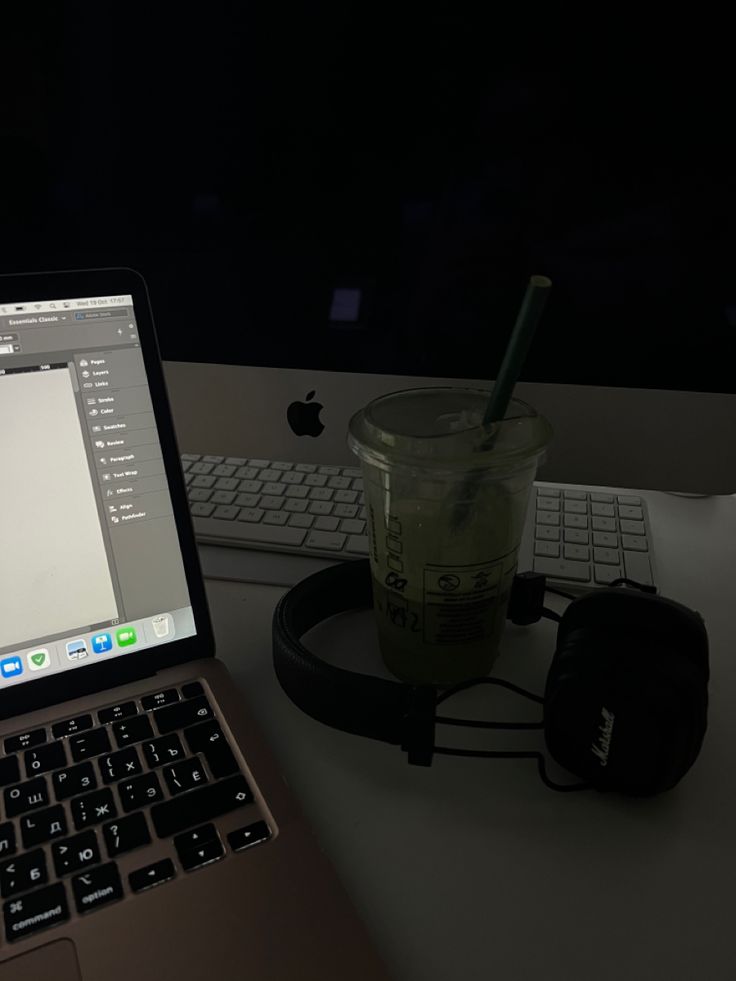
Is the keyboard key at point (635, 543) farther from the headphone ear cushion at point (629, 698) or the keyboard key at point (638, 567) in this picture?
the headphone ear cushion at point (629, 698)

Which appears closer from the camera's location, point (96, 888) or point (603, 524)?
point (96, 888)

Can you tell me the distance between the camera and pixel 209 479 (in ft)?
2.15

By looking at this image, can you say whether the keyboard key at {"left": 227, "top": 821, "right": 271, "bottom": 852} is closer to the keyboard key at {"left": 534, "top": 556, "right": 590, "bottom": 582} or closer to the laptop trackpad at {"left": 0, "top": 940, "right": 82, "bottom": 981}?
the laptop trackpad at {"left": 0, "top": 940, "right": 82, "bottom": 981}

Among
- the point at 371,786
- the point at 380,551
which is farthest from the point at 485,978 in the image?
the point at 380,551

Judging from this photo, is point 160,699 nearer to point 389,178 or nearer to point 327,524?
point 327,524

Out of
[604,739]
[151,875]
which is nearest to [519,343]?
[604,739]

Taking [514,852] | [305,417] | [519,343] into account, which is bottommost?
[514,852]

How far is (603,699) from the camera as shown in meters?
0.35

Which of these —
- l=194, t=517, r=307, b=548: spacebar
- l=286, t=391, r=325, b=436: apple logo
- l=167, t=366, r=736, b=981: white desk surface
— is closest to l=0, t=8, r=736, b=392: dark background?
l=286, t=391, r=325, b=436: apple logo

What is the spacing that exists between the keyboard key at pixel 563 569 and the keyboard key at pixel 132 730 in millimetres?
297

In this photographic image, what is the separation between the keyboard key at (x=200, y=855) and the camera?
1.05 feet

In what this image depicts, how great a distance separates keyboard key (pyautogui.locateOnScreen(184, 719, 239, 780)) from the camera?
0.36 m

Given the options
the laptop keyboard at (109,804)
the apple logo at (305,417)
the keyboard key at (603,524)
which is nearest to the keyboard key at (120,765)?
the laptop keyboard at (109,804)

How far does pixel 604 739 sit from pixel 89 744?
270 millimetres
